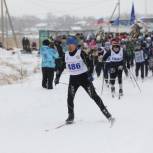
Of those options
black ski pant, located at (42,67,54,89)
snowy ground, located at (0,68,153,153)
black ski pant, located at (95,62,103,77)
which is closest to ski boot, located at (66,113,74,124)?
snowy ground, located at (0,68,153,153)

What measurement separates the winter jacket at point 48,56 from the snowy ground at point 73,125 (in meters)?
1.29

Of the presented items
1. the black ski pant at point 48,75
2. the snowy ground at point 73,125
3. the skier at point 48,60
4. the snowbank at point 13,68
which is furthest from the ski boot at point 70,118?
the snowbank at point 13,68

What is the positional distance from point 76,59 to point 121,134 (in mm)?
2048

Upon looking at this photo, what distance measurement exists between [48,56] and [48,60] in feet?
0.66

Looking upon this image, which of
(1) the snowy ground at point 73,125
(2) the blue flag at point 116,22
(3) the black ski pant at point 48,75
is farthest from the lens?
(2) the blue flag at point 116,22

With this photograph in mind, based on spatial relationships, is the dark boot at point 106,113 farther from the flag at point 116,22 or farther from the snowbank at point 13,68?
the flag at point 116,22

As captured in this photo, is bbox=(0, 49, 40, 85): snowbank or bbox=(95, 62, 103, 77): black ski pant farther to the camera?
bbox=(0, 49, 40, 85): snowbank

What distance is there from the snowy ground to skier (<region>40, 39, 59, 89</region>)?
957 mm

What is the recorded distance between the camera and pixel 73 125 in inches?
467

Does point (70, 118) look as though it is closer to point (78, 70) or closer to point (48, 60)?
point (78, 70)

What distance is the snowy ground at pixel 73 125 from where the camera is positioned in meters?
9.55

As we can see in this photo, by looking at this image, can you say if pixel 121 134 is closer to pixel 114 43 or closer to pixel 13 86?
pixel 114 43

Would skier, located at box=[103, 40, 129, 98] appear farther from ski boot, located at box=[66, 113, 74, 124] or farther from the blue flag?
the blue flag

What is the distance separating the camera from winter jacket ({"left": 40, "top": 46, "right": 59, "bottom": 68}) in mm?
19250
